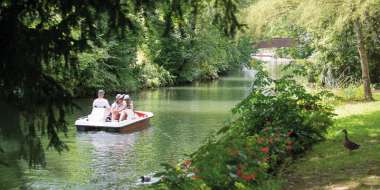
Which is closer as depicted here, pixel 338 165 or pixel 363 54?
pixel 338 165

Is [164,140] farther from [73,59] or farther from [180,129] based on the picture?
[73,59]

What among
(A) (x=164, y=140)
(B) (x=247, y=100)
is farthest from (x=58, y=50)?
(A) (x=164, y=140)

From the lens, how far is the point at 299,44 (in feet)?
99.2

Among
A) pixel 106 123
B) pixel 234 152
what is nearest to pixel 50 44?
pixel 234 152

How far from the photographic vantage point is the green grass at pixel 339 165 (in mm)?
7418

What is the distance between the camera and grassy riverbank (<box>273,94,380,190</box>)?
7.43 meters

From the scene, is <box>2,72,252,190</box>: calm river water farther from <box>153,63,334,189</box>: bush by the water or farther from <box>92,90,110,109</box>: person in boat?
<box>92,90,110,109</box>: person in boat

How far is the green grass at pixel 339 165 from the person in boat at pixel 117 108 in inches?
A: 404

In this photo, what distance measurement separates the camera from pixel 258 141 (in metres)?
8.31

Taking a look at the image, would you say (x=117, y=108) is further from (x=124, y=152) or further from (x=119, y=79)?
(x=119, y=79)

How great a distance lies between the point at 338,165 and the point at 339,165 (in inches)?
0.6

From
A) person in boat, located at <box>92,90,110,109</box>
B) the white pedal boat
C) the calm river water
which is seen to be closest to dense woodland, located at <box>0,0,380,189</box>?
the calm river water

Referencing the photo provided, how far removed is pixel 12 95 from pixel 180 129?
49.3 feet

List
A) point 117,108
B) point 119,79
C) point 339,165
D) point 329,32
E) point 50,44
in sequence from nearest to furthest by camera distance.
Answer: point 50,44, point 119,79, point 339,165, point 117,108, point 329,32
